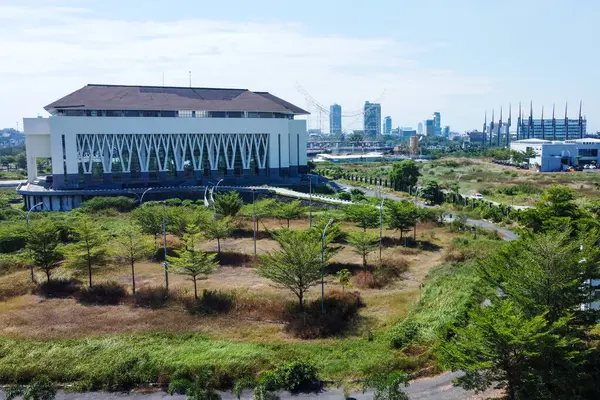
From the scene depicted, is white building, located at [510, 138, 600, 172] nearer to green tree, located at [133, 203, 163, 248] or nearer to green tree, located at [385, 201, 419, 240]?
green tree, located at [385, 201, 419, 240]

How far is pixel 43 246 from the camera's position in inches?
1023

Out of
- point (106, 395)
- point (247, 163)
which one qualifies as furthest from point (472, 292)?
point (247, 163)

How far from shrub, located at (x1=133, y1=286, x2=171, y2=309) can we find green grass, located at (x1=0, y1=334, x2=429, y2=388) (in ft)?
12.5

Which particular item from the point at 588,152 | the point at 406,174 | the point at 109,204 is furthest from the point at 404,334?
the point at 588,152

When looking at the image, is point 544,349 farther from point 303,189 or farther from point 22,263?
point 303,189

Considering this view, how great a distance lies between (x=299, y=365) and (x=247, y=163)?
5279 cm

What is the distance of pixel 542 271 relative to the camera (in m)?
14.7

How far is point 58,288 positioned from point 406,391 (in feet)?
60.6

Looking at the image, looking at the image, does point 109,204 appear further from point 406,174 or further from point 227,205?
point 406,174

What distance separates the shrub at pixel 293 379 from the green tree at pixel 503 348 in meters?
3.98

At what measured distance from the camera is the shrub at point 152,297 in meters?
22.9

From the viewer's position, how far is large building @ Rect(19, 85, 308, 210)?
58.5 meters

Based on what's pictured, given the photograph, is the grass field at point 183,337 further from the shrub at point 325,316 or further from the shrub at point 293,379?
the shrub at point 293,379

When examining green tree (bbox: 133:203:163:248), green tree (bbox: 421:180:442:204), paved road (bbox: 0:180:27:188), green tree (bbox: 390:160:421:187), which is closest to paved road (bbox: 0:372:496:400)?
green tree (bbox: 133:203:163:248)
